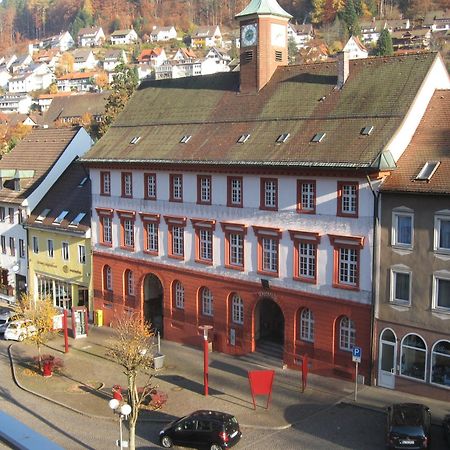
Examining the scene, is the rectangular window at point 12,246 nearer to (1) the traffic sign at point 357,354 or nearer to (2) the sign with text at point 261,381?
(2) the sign with text at point 261,381

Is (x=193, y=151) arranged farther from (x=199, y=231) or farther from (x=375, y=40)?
(x=375, y=40)

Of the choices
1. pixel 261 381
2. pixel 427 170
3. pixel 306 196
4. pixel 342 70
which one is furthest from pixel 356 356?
pixel 342 70

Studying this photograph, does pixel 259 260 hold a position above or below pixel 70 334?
above

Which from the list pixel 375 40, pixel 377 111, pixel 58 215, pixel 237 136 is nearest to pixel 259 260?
pixel 237 136

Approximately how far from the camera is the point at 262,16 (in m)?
41.6

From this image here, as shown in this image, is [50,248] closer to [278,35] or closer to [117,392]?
[117,392]

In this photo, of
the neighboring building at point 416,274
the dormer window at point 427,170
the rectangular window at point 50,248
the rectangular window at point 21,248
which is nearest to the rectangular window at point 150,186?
the rectangular window at point 50,248

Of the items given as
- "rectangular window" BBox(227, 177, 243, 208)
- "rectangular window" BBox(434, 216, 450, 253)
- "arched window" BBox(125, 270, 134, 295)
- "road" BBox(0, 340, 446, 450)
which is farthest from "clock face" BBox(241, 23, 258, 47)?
"road" BBox(0, 340, 446, 450)

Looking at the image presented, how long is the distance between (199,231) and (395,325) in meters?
13.1

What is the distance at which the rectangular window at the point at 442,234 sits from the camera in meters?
29.8

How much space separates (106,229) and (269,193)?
14.6 meters

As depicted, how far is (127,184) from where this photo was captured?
44219 mm

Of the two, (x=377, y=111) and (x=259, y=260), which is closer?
Result: (x=377, y=111)

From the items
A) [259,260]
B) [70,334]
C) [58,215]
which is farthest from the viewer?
[58,215]
